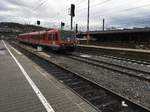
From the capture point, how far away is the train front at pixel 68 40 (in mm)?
27047

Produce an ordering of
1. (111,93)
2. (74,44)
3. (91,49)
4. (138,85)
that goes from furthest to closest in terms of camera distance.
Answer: (91,49), (74,44), (138,85), (111,93)

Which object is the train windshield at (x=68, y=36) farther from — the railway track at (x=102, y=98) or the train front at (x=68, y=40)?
the railway track at (x=102, y=98)

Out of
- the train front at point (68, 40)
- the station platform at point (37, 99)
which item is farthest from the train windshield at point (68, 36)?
the station platform at point (37, 99)

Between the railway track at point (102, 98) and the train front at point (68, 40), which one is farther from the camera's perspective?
the train front at point (68, 40)

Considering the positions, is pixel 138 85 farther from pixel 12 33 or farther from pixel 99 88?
pixel 12 33

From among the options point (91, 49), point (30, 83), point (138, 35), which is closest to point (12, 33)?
point (138, 35)

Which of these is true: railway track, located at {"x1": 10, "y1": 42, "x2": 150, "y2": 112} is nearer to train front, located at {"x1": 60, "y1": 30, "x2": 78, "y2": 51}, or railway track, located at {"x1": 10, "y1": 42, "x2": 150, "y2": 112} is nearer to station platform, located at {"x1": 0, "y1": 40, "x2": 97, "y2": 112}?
station platform, located at {"x1": 0, "y1": 40, "x2": 97, "y2": 112}

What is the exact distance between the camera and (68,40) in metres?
27.7

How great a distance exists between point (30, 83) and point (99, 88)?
8.71 ft

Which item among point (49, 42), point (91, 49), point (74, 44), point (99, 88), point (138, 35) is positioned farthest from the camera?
point (138, 35)

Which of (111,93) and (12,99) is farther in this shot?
(111,93)

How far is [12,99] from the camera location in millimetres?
7324

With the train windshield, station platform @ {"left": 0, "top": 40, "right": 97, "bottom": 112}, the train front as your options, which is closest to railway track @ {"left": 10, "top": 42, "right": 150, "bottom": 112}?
station platform @ {"left": 0, "top": 40, "right": 97, "bottom": 112}

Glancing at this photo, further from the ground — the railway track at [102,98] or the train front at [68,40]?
the train front at [68,40]
